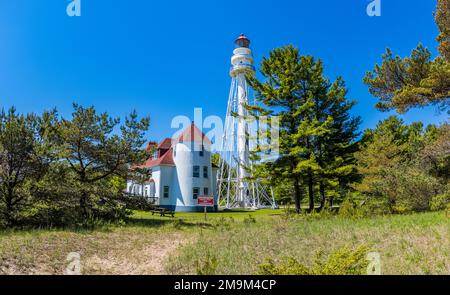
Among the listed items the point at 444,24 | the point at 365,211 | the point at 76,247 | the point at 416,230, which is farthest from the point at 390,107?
the point at 76,247

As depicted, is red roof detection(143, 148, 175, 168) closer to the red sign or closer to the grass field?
the red sign

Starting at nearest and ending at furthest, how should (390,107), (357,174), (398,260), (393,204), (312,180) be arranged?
1. (398,260)
2. (390,107)
3. (393,204)
4. (312,180)
5. (357,174)

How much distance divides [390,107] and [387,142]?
10.0m

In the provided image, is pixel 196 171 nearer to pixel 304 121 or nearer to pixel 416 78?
pixel 304 121

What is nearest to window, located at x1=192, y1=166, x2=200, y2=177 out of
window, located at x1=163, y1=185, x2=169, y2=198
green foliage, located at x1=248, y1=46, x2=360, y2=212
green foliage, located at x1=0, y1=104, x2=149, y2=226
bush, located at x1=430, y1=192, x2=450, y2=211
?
window, located at x1=163, y1=185, x2=169, y2=198

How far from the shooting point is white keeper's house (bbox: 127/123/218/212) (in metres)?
33.3

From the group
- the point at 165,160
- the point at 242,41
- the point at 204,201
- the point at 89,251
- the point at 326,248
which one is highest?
the point at 242,41

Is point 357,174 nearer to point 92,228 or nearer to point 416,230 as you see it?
point 416,230

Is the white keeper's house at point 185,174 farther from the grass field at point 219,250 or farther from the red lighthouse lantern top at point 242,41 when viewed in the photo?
the grass field at point 219,250

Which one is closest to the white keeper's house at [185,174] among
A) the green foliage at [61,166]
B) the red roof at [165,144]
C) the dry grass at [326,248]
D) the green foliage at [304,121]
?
the red roof at [165,144]

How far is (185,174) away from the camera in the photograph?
110 ft

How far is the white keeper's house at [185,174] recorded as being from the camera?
1312 inches

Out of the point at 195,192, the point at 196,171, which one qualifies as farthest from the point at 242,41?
the point at 195,192

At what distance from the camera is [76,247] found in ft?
32.8
